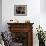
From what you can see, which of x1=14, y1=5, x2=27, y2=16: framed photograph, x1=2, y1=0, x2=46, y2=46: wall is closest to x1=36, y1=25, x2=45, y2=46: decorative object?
x1=2, y1=0, x2=46, y2=46: wall

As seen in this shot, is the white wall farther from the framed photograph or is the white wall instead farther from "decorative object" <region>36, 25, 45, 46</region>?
"decorative object" <region>36, 25, 45, 46</region>

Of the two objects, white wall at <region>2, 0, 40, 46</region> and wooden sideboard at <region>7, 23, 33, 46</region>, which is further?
white wall at <region>2, 0, 40, 46</region>

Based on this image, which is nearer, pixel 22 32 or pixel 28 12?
pixel 22 32

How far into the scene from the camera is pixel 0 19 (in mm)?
5879

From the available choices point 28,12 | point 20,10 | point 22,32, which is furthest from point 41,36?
point 20,10

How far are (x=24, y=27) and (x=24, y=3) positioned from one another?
99 cm

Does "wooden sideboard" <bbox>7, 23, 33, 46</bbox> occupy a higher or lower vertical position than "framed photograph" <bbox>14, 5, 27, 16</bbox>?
lower

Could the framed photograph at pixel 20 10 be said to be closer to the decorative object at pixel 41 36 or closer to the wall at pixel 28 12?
the wall at pixel 28 12

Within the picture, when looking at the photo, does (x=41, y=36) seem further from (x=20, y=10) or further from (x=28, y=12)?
(x=20, y=10)

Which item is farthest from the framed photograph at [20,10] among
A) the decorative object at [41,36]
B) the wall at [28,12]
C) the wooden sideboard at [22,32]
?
the decorative object at [41,36]

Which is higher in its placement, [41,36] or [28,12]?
[28,12]

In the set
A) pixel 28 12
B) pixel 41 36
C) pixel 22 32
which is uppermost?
pixel 28 12

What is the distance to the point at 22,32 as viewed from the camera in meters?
5.71

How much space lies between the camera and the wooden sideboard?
563 centimetres
